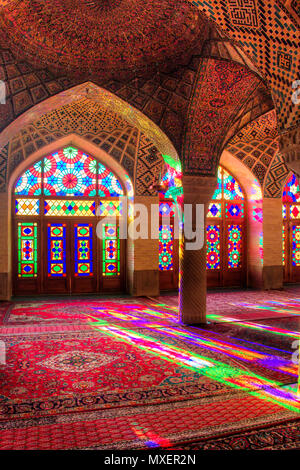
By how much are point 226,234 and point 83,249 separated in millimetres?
4599

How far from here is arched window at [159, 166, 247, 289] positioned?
1207 centimetres

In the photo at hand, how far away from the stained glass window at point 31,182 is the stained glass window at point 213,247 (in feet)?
17.3

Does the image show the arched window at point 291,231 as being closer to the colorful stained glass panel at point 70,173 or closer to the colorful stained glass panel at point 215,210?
the colorful stained glass panel at point 215,210

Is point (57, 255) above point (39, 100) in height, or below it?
below

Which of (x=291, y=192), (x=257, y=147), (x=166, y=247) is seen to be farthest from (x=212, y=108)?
(x=291, y=192)

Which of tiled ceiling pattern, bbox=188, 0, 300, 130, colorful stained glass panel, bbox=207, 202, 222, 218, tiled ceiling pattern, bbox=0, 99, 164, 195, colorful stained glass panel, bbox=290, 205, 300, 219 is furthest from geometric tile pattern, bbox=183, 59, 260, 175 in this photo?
colorful stained glass panel, bbox=290, 205, 300, 219

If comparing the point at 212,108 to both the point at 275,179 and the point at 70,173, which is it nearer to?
the point at 70,173

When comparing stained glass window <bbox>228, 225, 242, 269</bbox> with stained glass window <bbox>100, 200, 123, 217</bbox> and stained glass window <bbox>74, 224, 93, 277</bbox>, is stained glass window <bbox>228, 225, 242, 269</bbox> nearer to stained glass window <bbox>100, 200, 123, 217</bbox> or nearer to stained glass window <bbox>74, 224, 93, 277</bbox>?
stained glass window <bbox>100, 200, 123, 217</bbox>

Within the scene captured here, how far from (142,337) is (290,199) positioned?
28.6 feet

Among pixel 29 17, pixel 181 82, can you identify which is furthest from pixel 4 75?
pixel 181 82

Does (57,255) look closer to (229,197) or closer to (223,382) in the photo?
(229,197)

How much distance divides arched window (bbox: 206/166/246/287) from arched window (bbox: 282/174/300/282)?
1.55 metres

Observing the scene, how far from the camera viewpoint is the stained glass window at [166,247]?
11375 millimetres

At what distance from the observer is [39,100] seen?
7.02 meters
